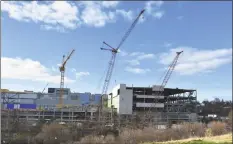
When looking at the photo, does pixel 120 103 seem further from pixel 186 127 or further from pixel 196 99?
pixel 186 127

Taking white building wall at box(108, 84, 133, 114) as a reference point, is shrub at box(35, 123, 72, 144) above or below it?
below

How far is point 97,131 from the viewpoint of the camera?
67875mm

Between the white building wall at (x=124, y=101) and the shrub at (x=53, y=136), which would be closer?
the shrub at (x=53, y=136)

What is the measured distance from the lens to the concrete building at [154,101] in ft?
366

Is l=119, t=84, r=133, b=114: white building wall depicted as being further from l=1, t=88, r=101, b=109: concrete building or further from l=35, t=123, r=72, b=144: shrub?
l=35, t=123, r=72, b=144: shrub

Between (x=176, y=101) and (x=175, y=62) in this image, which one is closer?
(x=175, y=62)

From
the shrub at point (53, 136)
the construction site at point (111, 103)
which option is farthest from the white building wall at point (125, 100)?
the shrub at point (53, 136)

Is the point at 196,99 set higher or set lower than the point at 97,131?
higher

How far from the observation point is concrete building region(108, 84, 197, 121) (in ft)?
366

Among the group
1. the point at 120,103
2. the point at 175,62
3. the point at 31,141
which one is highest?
the point at 175,62

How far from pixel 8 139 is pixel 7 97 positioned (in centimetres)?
5879

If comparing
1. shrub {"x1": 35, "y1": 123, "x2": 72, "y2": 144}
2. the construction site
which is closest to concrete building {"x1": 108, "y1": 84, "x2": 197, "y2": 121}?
the construction site

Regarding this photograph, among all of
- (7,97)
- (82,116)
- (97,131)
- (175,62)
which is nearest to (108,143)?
(97,131)

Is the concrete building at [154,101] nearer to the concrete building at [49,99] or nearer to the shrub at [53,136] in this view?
the concrete building at [49,99]
